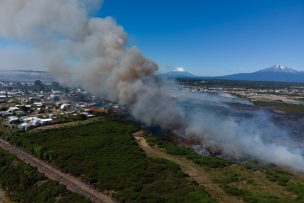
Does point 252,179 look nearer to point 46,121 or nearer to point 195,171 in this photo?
point 195,171

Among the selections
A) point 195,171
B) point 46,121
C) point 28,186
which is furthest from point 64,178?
point 46,121

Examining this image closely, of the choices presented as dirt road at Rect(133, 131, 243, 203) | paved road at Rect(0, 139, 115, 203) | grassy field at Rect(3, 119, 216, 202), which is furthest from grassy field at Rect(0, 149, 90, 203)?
dirt road at Rect(133, 131, 243, 203)

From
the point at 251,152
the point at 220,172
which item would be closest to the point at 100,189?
the point at 220,172

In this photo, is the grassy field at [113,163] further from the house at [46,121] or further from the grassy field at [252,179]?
the house at [46,121]

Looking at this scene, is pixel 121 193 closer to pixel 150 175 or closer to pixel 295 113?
pixel 150 175

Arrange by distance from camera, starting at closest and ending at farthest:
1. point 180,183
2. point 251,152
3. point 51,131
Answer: point 180,183, point 251,152, point 51,131

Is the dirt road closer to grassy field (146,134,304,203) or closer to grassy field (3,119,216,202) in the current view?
grassy field (146,134,304,203)

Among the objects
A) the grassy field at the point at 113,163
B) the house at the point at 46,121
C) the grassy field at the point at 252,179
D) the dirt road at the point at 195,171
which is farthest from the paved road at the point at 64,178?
the house at the point at 46,121

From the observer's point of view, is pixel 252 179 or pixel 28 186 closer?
pixel 28 186
